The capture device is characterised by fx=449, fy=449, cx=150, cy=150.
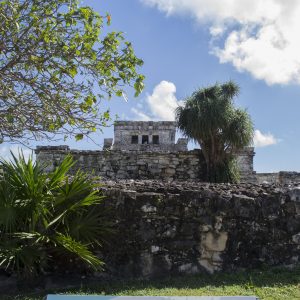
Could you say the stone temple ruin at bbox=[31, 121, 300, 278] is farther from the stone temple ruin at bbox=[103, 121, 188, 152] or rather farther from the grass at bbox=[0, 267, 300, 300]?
the stone temple ruin at bbox=[103, 121, 188, 152]

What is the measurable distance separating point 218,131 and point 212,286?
21.5ft

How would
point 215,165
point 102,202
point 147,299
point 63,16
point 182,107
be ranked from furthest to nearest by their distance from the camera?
1. point 182,107
2. point 215,165
3. point 102,202
4. point 63,16
5. point 147,299

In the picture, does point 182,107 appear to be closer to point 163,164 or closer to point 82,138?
point 163,164

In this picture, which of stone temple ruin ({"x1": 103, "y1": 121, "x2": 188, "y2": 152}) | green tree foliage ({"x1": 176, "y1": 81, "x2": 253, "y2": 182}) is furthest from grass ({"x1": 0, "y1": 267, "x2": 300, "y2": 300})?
stone temple ruin ({"x1": 103, "y1": 121, "x2": 188, "y2": 152})

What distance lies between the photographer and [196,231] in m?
5.54

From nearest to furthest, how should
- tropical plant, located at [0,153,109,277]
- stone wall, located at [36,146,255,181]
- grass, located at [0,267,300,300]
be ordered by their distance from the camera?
grass, located at [0,267,300,300], tropical plant, located at [0,153,109,277], stone wall, located at [36,146,255,181]

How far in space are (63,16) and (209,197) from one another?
276 centimetres

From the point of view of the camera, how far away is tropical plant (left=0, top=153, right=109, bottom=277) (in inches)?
193

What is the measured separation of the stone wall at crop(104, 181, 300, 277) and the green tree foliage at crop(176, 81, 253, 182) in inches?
194

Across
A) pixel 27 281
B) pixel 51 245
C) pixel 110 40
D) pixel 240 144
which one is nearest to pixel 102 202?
pixel 51 245

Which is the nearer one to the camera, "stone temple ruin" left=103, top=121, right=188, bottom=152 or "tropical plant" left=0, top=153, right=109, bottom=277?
"tropical plant" left=0, top=153, right=109, bottom=277

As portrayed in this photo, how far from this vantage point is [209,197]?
222 inches

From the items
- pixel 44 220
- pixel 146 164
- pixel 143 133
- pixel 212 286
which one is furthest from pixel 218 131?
pixel 143 133

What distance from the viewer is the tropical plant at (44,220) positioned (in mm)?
4898
